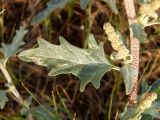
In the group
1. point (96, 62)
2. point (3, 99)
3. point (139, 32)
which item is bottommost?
point (3, 99)

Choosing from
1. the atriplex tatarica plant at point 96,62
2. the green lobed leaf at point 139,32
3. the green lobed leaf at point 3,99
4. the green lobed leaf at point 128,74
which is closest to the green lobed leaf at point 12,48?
the green lobed leaf at point 3,99

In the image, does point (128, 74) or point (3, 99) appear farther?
point (3, 99)

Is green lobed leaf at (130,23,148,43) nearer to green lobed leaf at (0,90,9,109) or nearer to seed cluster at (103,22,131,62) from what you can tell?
seed cluster at (103,22,131,62)

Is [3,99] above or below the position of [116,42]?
below

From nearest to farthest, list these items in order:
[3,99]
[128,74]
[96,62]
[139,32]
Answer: [139,32]
[128,74]
[96,62]
[3,99]

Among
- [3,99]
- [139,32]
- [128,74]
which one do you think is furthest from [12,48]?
[139,32]

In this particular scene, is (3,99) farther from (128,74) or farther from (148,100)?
(148,100)

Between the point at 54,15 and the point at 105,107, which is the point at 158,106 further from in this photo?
the point at 54,15

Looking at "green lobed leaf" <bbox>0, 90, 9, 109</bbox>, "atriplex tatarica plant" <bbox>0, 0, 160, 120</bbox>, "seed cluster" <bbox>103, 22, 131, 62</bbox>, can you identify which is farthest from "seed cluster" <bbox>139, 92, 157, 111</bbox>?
"green lobed leaf" <bbox>0, 90, 9, 109</bbox>
